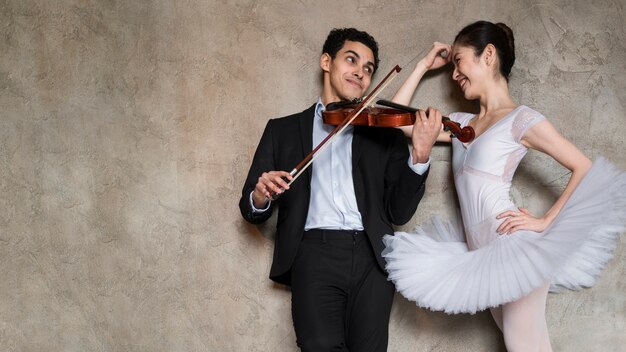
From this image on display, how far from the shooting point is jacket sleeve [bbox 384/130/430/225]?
2401 millimetres

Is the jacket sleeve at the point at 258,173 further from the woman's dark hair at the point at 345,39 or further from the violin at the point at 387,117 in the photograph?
the woman's dark hair at the point at 345,39

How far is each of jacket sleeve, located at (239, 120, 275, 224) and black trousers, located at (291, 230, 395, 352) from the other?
8.6 inches

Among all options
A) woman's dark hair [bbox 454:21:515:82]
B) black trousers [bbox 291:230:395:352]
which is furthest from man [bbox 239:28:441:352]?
woman's dark hair [bbox 454:21:515:82]

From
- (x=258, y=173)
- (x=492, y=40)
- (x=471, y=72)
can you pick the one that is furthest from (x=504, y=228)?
(x=258, y=173)

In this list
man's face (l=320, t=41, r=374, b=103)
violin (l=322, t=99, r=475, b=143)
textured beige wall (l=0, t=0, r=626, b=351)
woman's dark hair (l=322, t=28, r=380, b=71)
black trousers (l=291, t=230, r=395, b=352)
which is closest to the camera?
violin (l=322, t=99, r=475, b=143)

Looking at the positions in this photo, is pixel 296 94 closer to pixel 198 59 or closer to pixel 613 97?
pixel 198 59

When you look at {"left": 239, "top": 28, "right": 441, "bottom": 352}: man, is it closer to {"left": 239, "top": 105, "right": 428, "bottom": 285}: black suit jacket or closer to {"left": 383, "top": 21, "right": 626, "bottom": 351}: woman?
{"left": 239, "top": 105, "right": 428, "bottom": 285}: black suit jacket

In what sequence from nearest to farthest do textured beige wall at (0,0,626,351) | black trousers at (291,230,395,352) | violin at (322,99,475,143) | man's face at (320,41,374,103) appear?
violin at (322,99,475,143)
black trousers at (291,230,395,352)
man's face at (320,41,374,103)
textured beige wall at (0,0,626,351)

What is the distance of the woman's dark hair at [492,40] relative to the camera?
244 centimetres

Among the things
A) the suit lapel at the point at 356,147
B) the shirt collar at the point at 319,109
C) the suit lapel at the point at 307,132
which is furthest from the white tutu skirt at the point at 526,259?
the shirt collar at the point at 319,109

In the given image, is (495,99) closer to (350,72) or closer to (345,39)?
(350,72)

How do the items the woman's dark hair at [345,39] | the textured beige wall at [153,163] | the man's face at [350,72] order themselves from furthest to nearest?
the textured beige wall at [153,163] → the woman's dark hair at [345,39] → the man's face at [350,72]

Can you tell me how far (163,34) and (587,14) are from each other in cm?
194

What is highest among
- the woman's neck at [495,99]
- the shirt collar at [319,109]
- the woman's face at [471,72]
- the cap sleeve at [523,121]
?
the woman's face at [471,72]
